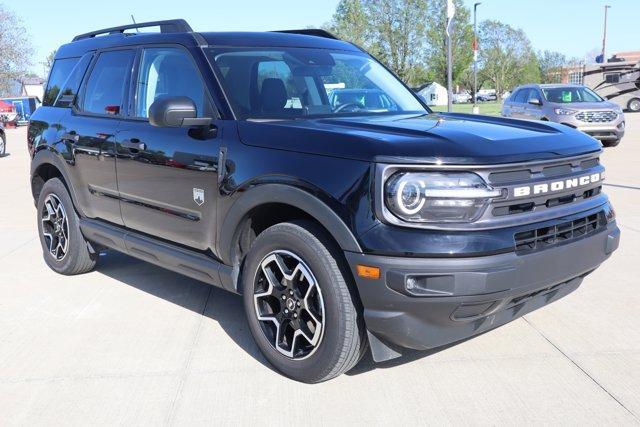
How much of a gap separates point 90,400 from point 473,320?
199cm

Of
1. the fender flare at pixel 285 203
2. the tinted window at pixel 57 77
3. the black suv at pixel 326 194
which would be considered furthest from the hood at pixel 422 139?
the tinted window at pixel 57 77

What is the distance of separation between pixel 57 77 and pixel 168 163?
2.38 metres

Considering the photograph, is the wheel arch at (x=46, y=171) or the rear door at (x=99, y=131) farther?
the wheel arch at (x=46, y=171)

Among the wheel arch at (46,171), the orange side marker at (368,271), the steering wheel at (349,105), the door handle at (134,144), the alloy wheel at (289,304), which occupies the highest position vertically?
the steering wheel at (349,105)

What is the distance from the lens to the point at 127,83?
468 cm

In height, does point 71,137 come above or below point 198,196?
above

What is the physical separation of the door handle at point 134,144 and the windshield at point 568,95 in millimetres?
13897

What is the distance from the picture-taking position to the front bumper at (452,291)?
2857 millimetres

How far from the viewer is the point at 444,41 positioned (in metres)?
66.8

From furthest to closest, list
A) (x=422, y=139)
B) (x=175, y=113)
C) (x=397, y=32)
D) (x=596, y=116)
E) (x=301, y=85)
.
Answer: (x=397, y=32) → (x=596, y=116) → (x=301, y=85) → (x=175, y=113) → (x=422, y=139)

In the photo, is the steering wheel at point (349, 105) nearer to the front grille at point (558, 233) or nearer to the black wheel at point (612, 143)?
the front grille at point (558, 233)

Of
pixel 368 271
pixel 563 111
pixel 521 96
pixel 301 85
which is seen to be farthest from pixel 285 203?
pixel 521 96

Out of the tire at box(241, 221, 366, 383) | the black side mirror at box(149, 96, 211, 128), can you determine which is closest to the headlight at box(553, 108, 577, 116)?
the black side mirror at box(149, 96, 211, 128)

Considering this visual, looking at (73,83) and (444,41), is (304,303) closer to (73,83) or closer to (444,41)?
(73,83)
